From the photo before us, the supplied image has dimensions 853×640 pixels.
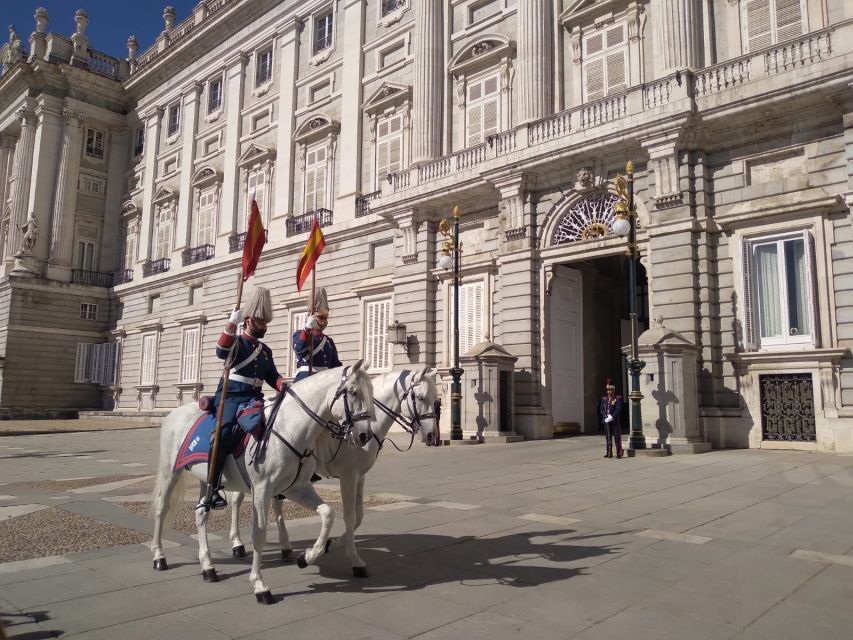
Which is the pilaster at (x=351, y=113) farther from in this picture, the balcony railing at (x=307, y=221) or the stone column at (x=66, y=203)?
the stone column at (x=66, y=203)

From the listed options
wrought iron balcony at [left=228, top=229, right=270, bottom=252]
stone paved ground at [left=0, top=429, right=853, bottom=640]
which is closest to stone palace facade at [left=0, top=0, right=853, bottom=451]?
wrought iron balcony at [left=228, top=229, right=270, bottom=252]

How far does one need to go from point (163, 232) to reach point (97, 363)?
341 inches

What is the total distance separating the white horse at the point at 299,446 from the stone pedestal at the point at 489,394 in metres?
12.7

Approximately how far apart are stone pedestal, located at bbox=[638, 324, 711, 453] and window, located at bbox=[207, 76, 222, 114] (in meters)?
27.4

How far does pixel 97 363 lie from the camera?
37906 mm

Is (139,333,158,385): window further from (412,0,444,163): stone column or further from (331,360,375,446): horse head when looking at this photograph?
(331,360,375,446): horse head

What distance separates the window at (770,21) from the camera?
53.3 feet

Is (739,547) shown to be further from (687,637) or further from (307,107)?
(307,107)

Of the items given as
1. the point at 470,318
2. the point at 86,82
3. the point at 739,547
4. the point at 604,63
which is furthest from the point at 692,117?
the point at 86,82

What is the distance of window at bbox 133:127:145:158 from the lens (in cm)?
3972

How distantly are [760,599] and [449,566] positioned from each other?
2.27 metres

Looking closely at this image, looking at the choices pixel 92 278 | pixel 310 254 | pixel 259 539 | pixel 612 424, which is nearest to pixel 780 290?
pixel 612 424

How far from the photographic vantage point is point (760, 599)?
4.45 meters

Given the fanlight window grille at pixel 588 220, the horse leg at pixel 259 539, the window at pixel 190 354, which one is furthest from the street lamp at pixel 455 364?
the window at pixel 190 354
